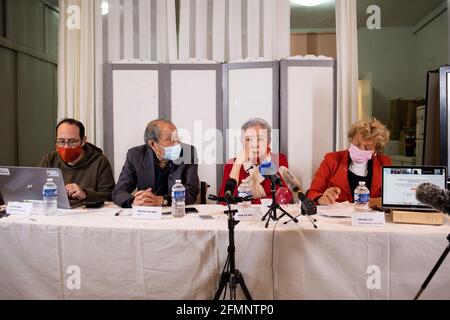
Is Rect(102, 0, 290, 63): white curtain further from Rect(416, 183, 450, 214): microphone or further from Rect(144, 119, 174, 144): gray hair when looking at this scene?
Rect(416, 183, 450, 214): microphone

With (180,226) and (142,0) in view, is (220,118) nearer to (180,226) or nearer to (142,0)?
(142,0)

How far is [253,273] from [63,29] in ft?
9.22

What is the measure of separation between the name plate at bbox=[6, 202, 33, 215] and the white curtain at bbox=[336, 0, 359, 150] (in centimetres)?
228

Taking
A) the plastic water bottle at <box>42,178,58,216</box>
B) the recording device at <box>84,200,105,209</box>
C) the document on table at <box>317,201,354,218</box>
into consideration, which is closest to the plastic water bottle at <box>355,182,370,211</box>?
the document on table at <box>317,201,354,218</box>

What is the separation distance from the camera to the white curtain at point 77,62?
3.18m

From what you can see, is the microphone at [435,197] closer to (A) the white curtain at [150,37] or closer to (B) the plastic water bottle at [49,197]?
(B) the plastic water bottle at [49,197]

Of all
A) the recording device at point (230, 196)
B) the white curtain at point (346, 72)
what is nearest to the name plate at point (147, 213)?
the recording device at point (230, 196)

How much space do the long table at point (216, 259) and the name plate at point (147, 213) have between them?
0.19 feet

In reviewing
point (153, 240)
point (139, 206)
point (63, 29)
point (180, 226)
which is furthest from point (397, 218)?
point (63, 29)

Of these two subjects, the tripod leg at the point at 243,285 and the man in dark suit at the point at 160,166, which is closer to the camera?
the tripod leg at the point at 243,285

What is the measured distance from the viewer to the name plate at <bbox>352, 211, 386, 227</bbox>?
1596mm

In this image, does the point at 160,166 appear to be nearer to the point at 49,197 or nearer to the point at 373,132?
the point at 49,197

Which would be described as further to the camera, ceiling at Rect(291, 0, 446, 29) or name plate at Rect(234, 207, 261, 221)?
ceiling at Rect(291, 0, 446, 29)

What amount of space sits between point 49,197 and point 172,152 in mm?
741
